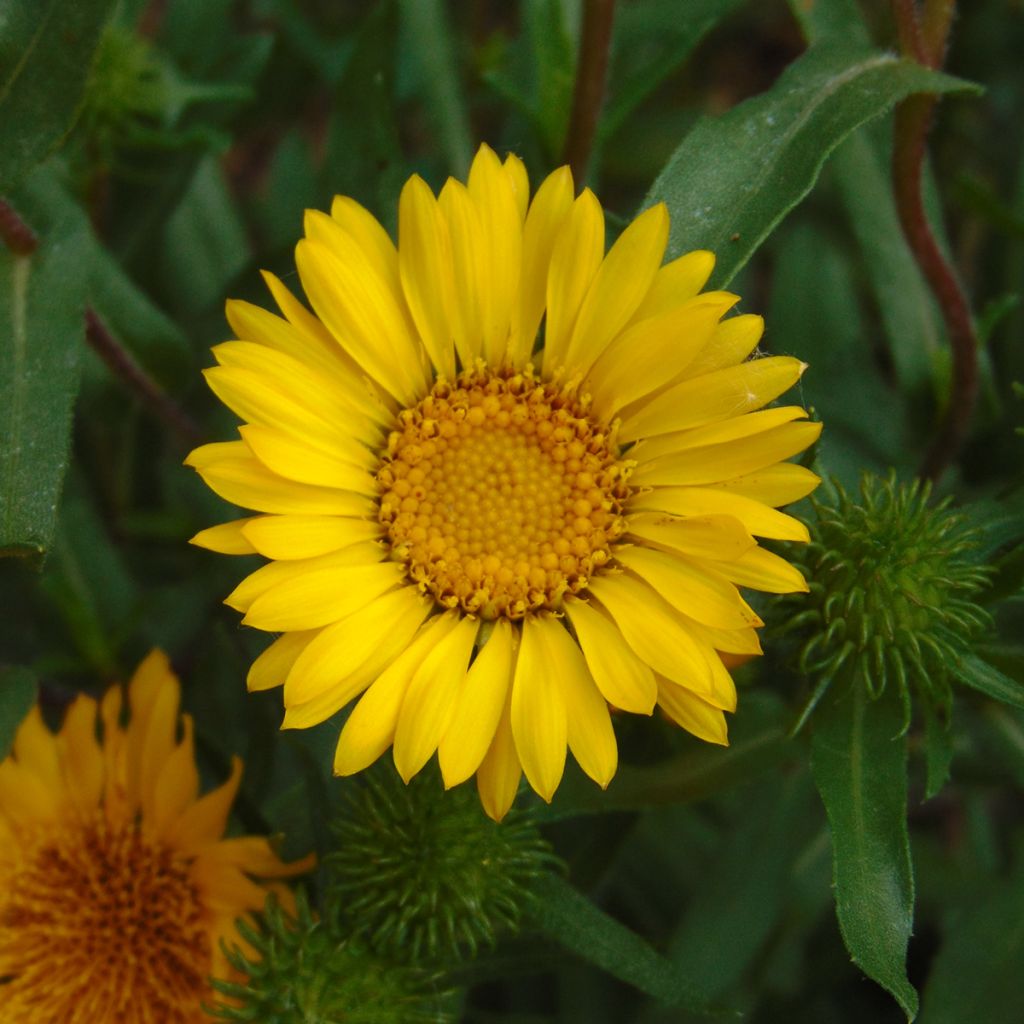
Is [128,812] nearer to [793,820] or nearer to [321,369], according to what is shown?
[321,369]

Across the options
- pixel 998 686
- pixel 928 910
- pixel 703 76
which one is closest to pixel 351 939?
pixel 998 686

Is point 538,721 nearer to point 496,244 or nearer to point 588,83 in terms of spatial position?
point 496,244

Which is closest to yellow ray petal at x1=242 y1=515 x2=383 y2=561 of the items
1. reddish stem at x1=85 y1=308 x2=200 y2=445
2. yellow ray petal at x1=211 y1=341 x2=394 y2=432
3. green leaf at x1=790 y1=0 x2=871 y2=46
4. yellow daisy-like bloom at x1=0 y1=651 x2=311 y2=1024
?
yellow ray petal at x1=211 y1=341 x2=394 y2=432

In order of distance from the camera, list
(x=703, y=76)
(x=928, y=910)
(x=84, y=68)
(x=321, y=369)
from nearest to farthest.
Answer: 1. (x=321, y=369)
2. (x=84, y=68)
3. (x=928, y=910)
4. (x=703, y=76)

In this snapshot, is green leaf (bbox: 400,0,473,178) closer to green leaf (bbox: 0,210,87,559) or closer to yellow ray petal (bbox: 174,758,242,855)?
green leaf (bbox: 0,210,87,559)

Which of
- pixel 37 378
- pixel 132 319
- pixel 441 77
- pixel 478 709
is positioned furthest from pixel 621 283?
pixel 441 77

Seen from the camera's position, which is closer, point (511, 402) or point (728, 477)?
point (728, 477)
